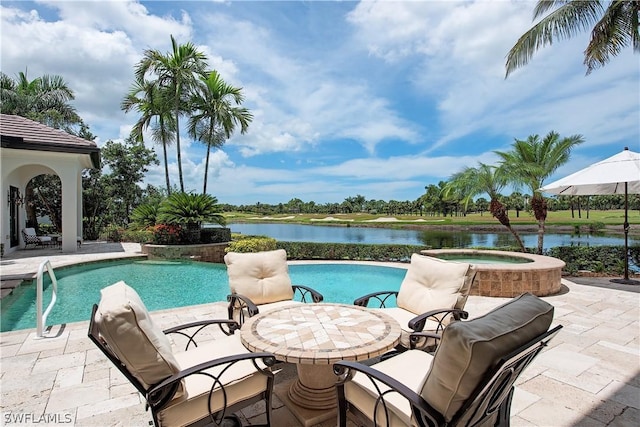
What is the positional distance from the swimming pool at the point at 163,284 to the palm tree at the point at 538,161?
4920 millimetres

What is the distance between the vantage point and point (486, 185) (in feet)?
33.7

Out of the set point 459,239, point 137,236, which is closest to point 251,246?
point 137,236

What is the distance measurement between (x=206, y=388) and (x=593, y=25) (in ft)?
34.2

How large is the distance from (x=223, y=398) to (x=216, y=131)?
580 inches

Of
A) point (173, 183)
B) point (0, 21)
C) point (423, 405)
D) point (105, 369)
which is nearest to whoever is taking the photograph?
point (423, 405)

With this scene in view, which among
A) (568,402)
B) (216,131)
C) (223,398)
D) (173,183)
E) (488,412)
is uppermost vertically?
(216,131)

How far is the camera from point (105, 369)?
3062 mm

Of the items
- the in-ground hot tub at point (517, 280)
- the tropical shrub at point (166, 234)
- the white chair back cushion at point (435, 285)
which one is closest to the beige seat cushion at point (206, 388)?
the white chair back cushion at point (435, 285)

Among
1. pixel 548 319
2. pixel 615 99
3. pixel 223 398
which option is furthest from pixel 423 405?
pixel 615 99

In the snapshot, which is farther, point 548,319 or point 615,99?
point 615,99

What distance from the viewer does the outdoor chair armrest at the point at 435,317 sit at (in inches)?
108

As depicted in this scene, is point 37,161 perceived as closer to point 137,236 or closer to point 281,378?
point 137,236

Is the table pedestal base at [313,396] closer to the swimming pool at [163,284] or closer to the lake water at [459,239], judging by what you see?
the swimming pool at [163,284]

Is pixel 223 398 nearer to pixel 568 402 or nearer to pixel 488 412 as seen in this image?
pixel 488 412
